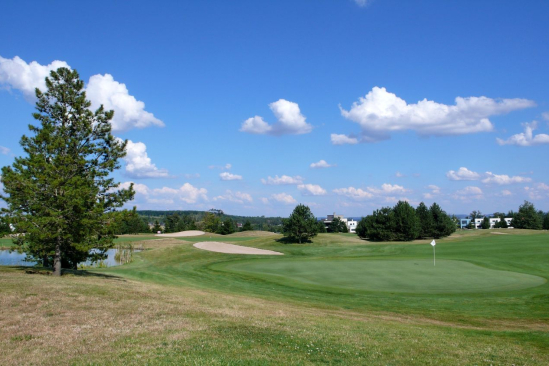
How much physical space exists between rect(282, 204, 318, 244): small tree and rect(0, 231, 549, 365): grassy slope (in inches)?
1685

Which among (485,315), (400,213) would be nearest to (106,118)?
(485,315)

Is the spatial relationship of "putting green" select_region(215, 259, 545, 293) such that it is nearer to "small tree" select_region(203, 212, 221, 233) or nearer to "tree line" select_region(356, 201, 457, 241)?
"tree line" select_region(356, 201, 457, 241)

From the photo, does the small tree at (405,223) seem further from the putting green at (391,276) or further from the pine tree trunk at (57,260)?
the pine tree trunk at (57,260)

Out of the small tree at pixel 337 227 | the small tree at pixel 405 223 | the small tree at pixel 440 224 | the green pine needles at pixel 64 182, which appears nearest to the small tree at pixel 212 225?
the small tree at pixel 337 227

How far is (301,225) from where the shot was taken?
2554 inches

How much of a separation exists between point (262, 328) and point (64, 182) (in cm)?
1386

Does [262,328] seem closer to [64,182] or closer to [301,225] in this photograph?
[64,182]

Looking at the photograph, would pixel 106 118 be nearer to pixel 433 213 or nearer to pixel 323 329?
pixel 323 329

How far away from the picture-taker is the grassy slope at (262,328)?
8.87m

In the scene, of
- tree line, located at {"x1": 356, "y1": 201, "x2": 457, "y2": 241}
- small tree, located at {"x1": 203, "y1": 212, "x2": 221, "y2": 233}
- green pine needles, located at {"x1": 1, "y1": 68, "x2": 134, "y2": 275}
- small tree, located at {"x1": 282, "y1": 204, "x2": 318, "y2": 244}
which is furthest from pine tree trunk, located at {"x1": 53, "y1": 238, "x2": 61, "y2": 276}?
small tree, located at {"x1": 203, "y1": 212, "x2": 221, "y2": 233}

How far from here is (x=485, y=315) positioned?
1788cm

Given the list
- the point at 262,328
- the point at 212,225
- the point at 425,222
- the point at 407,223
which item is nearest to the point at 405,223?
the point at 407,223

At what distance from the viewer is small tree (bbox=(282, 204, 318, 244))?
213 feet

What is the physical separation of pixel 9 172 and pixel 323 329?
54.1 feet
